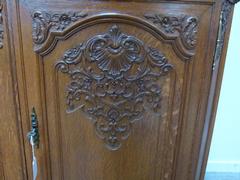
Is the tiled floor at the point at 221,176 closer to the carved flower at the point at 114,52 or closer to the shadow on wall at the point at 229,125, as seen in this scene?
the shadow on wall at the point at 229,125

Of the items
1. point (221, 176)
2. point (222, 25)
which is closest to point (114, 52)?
point (222, 25)

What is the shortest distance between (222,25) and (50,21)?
0.45m

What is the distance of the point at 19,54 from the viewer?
25.5 inches

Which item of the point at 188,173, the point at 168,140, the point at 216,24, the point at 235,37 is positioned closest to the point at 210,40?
the point at 216,24

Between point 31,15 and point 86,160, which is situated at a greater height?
point 31,15

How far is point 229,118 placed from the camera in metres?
1.31

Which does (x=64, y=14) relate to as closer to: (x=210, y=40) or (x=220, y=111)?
(x=210, y=40)

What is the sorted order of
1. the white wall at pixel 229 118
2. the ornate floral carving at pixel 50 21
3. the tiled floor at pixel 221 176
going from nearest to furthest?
the ornate floral carving at pixel 50 21 → the white wall at pixel 229 118 → the tiled floor at pixel 221 176

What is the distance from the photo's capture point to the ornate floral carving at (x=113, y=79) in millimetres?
646

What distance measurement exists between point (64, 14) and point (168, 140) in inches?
19.1

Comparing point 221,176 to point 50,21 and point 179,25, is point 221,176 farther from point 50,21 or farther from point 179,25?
point 50,21

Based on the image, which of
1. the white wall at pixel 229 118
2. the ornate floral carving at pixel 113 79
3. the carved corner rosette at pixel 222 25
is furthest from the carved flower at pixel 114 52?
the white wall at pixel 229 118

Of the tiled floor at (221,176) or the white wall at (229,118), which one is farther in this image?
the tiled floor at (221,176)

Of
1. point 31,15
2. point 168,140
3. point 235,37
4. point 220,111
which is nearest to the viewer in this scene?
point 31,15
